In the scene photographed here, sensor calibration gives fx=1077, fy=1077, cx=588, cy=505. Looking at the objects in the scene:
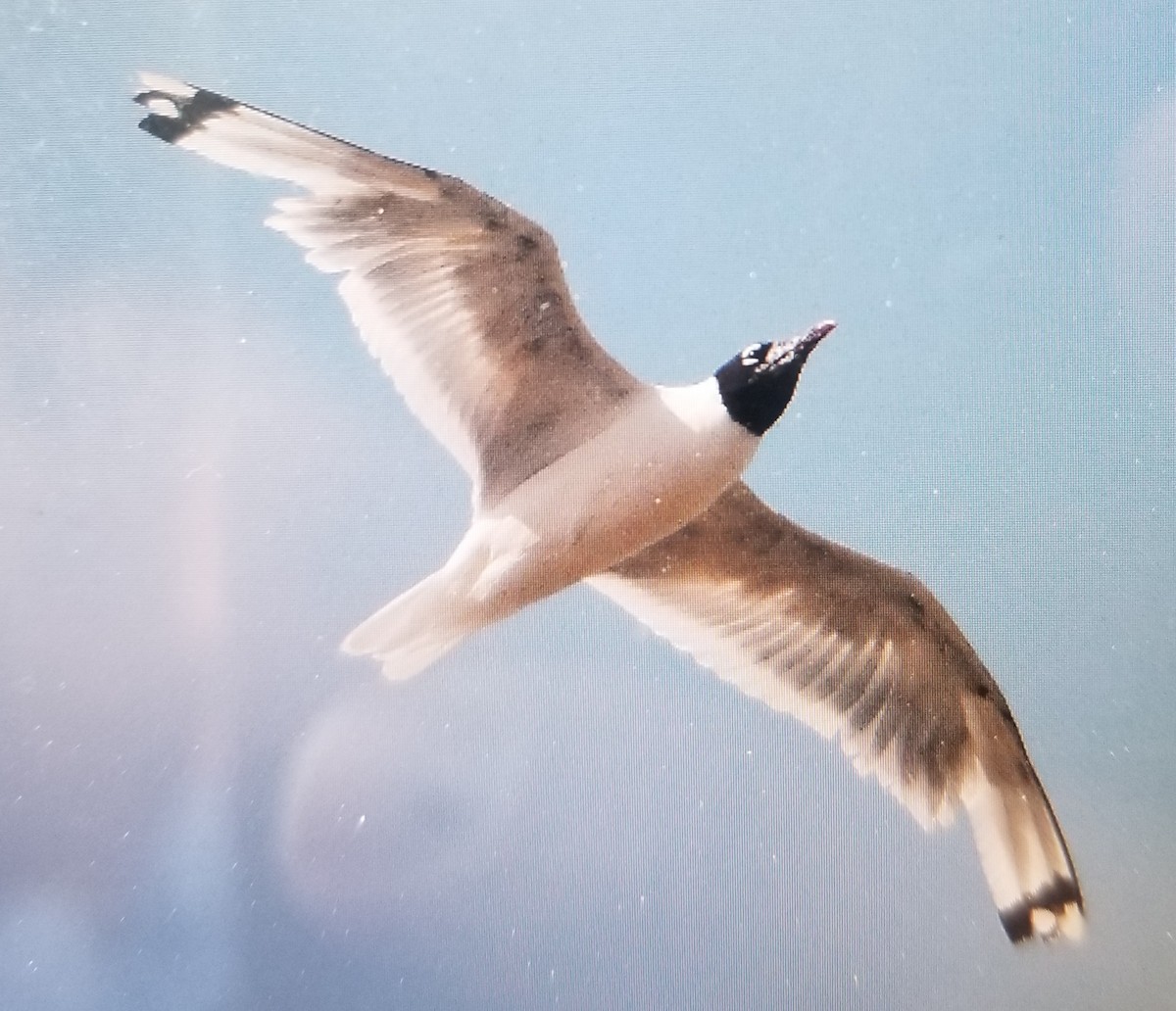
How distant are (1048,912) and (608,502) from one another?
0.57 meters

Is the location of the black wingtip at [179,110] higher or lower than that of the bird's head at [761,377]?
higher

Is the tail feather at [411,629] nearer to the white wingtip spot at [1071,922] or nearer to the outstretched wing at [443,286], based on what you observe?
the outstretched wing at [443,286]

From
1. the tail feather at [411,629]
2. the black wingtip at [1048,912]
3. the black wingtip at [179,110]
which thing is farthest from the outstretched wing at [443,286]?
the black wingtip at [1048,912]

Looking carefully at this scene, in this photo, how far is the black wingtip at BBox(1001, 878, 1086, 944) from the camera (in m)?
1.02

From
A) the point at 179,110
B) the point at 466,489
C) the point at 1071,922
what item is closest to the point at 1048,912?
the point at 1071,922

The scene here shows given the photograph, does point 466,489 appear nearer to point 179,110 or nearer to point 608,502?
point 608,502

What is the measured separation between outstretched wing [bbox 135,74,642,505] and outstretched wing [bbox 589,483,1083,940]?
164 millimetres

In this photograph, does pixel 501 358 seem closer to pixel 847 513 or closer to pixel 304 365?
pixel 304 365

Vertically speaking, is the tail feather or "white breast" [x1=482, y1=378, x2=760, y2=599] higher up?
"white breast" [x1=482, y1=378, x2=760, y2=599]

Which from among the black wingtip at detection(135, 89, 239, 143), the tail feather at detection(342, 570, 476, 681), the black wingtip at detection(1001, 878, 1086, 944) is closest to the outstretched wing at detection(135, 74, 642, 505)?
the black wingtip at detection(135, 89, 239, 143)

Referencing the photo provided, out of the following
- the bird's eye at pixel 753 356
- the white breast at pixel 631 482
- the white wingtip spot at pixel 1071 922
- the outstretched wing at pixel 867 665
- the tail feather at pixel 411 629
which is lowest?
the white wingtip spot at pixel 1071 922

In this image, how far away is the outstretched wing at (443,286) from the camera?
945 mm

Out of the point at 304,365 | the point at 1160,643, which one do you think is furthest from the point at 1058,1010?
the point at 304,365

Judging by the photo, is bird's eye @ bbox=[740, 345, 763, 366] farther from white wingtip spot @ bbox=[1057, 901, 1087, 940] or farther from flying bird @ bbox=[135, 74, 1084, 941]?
white wingtip spot @ bbox=[1057, 901, 1087, 940]
